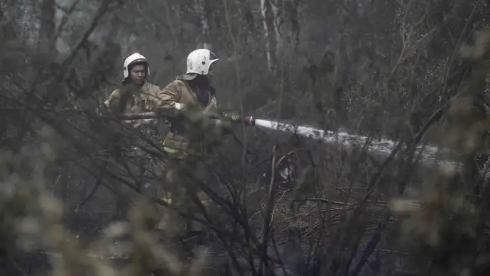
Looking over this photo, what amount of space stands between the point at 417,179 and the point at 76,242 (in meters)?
1.25

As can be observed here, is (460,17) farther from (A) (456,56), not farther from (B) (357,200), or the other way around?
(B) (357,200)

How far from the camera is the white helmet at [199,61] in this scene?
4.86m

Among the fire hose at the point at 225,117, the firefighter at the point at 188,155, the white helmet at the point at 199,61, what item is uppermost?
the white helmet at the point at 199,61

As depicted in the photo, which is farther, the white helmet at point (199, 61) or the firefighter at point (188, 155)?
the white helmet at point (199, 61)

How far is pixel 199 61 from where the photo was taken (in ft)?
16.2

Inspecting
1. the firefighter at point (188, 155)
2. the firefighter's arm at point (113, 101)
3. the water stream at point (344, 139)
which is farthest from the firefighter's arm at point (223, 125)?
the firefighter's arm at point (113, 101)

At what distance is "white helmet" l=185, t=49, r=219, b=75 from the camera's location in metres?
4.86

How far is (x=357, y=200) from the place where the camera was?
3.09m

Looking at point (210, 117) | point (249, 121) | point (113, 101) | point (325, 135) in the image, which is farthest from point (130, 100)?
point (325, 135)

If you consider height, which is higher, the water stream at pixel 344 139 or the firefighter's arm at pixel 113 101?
the firefighter's arm at pixel 113 101

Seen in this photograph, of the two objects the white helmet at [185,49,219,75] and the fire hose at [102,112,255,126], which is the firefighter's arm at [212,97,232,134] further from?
the white helmet at [185,49,219,75]

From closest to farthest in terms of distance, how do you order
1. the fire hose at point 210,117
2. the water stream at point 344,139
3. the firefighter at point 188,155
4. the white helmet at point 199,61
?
the firefighter at point 188,155 < the fire hose at point 210,117 < the water stream at point 344,139 < the white helmet at point 199,61

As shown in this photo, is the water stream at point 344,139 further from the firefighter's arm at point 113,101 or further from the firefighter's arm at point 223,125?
the firefighter's arm at point 113,101

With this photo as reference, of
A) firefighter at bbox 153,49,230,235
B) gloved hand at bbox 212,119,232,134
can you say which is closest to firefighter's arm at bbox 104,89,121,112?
firefighter at bbox 153,49,230,235
